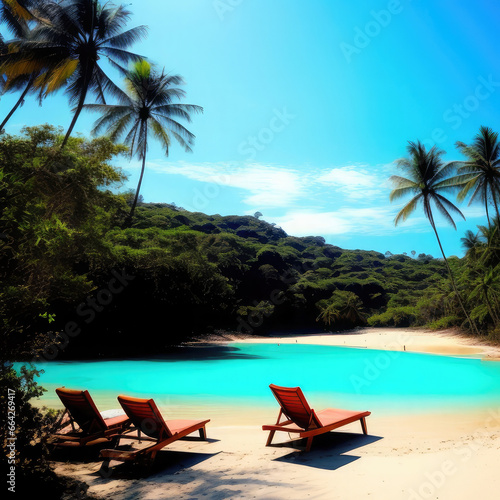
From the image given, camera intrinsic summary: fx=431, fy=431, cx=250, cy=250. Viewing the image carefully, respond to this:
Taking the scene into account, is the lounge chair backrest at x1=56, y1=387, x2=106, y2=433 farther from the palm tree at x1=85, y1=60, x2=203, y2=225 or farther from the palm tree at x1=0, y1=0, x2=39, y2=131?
the palm tree at x1=85, y1=60, x2=203, y2=225

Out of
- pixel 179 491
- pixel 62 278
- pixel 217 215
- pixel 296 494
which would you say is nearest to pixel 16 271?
pixel 179 491

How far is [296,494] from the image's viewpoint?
12.3 ft

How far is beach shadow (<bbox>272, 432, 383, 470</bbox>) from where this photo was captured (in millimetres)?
4773

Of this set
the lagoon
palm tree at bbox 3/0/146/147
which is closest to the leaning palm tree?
the lagoon

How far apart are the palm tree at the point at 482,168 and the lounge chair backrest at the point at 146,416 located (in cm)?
2497

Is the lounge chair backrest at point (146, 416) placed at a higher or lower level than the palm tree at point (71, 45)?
lower

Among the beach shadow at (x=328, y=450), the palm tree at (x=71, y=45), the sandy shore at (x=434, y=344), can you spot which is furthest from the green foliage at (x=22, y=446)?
A: the sandy shore at (x=434, y=344)

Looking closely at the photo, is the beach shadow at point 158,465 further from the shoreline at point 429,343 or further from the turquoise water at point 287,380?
the shoreline at point 429,343

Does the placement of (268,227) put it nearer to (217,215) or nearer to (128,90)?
(217,215)

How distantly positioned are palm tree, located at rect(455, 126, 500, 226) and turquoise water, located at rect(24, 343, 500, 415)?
10.8m

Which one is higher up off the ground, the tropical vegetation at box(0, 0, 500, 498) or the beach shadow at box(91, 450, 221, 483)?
the tropical vegetation at box(0, 0, 500, 498)

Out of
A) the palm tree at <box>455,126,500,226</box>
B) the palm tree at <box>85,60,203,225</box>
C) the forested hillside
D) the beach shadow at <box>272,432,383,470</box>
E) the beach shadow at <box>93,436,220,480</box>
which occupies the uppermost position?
the palm tree at <box>85,60,203,225</box>

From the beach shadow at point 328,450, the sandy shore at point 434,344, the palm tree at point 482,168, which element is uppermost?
the palm tree at point 482,168

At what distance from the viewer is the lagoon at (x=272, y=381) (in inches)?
371
